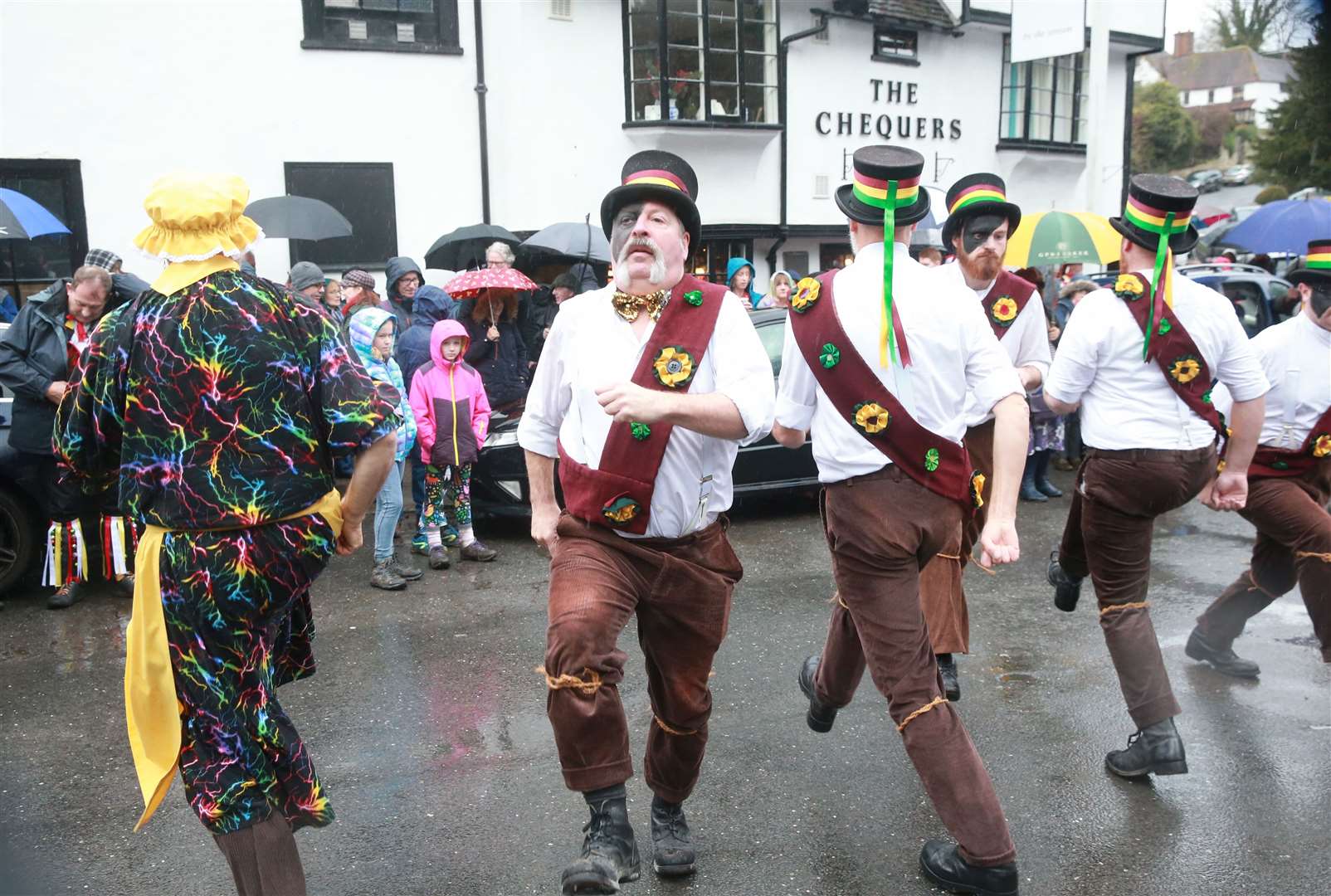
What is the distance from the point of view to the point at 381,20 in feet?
44.1

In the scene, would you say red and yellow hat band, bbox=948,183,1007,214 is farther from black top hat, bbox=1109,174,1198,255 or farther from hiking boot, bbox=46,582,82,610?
hiking boot, bbox=46,582,82,610

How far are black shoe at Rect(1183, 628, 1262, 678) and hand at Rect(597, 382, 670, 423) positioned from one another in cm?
357

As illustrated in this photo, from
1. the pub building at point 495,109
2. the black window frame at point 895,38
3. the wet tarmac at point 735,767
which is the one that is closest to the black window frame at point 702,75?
the pub building at point 495,109

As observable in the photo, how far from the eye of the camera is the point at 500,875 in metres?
3.51

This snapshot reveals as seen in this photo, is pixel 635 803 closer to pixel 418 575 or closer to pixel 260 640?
pixel 260 640

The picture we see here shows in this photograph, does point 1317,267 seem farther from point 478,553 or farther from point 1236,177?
point 1236,177

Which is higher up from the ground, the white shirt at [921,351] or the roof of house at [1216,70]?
the roof of house at [1216,70]

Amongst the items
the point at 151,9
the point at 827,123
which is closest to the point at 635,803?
A: the point at 151,9

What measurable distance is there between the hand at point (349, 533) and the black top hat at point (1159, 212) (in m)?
2.88

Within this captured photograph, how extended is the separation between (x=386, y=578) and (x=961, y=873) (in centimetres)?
451

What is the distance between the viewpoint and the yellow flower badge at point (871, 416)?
3371 millimetres

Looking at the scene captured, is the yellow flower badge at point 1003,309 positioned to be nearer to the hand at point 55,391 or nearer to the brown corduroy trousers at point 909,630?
the brown corduroy trousers at point 909,630

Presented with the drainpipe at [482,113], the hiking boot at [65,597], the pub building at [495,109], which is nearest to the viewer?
the hiking boot at [65,597]

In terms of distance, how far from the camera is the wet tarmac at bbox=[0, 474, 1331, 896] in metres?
3.55
